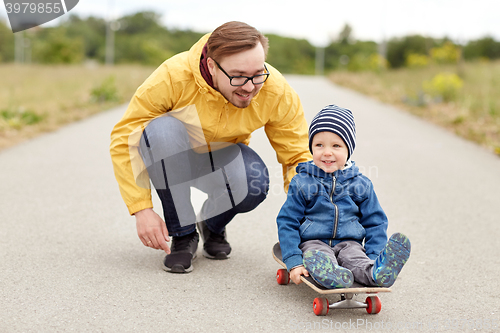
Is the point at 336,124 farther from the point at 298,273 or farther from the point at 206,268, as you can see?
the point at 206,268

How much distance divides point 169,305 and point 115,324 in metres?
0.28

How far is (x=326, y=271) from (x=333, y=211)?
340mm

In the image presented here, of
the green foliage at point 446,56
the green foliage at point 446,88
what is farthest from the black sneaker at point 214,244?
the green foliage at point 446,56

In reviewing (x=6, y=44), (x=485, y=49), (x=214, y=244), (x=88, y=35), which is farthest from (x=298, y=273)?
(x=6, y=44)

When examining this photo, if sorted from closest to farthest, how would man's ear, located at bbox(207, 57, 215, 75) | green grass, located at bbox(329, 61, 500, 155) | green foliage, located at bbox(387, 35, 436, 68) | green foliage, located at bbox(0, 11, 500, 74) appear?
man's ear, located at bbox(207, 57, 215, 75), green grass, located at bbox(329, 61, 500, 155), green foliage, located at bbox(0, 11, 500, 74), green foliage, located at bbox(387, 35, 436, 68)

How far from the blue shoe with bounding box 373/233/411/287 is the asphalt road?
0.21 meters

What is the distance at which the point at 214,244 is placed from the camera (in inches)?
118

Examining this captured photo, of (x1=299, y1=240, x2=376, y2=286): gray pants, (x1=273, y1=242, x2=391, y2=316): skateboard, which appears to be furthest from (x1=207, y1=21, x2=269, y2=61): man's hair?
(x1=273, y1=242, x2=391, y2=316): skateboard

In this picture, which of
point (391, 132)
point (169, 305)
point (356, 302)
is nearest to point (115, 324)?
point (169, 305)

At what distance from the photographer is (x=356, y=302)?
89.9 inches

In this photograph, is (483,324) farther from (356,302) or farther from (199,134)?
(199,134)

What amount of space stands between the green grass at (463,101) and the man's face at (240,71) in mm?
5186

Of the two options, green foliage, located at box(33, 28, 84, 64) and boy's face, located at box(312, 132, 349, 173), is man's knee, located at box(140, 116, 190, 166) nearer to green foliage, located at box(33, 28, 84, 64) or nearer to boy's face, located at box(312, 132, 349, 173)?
boy's face, located at box(312, 132, 349, 173)

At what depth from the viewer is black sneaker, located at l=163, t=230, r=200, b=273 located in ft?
8.87
